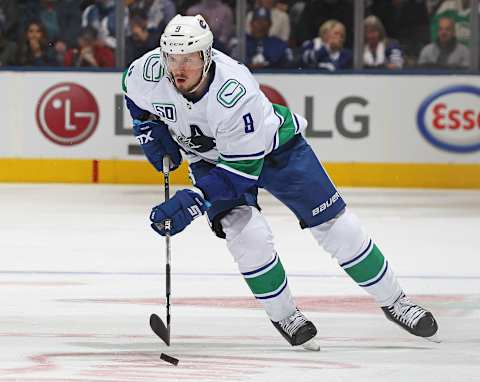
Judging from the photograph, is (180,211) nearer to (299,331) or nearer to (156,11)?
(299,331)

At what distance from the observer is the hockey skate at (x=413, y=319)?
563 cm

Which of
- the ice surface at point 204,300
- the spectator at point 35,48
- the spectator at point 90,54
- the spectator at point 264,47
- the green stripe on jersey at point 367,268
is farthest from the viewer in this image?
the spectator at point 90,54

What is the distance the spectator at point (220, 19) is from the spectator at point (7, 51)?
1472 mm

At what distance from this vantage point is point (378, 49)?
12.6m

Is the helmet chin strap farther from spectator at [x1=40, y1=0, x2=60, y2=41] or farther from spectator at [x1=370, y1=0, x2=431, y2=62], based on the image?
spectator at [x1=40, y1=0, x2=60, y2=41]

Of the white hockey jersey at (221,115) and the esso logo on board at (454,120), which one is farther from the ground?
the white hockey jersey at (221,115)

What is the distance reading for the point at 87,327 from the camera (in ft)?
19.4

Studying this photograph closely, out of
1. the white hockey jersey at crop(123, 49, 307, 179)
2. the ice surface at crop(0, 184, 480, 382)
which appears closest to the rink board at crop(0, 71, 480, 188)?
the ice surface at crop(0, 184, 480, 382)

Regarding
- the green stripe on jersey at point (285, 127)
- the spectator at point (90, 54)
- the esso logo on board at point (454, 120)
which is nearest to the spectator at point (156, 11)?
the spectator at point (90, 54)

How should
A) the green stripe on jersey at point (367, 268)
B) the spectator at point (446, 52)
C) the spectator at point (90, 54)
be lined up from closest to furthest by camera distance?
the green stripe on jersey at point (367, 268) < the spectator at point (446, 52) < the spectator at point (90, 54)

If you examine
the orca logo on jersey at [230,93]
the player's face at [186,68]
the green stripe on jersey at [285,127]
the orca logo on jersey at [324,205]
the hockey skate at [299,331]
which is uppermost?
the player's face at [186,68]

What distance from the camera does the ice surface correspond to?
198 inches

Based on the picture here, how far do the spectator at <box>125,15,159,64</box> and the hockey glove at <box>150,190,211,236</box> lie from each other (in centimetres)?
761

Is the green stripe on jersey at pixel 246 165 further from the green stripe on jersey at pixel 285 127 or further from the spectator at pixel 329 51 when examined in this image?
the spectator at pixel 329 51
